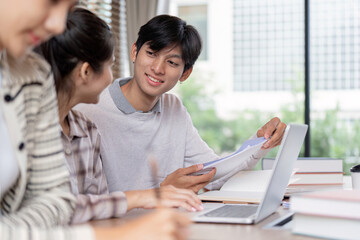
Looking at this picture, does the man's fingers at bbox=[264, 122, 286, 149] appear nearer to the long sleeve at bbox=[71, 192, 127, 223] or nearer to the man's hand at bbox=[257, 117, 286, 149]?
the man's hand at bbox=[257, 117, 286, 149]

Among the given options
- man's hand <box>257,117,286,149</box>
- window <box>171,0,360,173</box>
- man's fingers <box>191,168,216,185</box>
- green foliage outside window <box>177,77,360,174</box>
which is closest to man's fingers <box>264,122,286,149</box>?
man's hand <box>257,117,286,149</box>

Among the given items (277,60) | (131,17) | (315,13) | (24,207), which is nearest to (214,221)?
(24,207)

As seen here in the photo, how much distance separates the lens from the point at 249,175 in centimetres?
188

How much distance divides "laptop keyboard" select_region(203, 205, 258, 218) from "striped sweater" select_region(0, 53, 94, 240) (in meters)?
0.38

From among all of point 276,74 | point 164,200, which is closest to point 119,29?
point 164,200

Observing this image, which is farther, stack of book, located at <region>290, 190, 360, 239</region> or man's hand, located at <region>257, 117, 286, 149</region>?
man's hand, located at <region>257, 117, 286, 149</region>

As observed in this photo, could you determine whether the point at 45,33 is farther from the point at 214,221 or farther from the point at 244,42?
the point at 244,42

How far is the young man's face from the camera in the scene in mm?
2119

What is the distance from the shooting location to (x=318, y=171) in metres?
2.03

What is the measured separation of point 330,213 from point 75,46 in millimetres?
782

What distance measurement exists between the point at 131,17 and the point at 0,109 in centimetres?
280

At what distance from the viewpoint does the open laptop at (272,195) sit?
→ 123 centimetres

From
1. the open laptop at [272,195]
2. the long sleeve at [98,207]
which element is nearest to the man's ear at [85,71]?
the long sleeve at [98,207]

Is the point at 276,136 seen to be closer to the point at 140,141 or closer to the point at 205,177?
the point at 205,177
